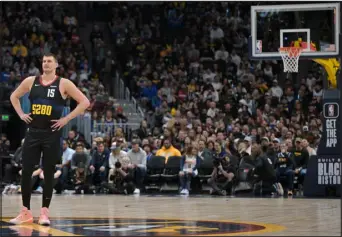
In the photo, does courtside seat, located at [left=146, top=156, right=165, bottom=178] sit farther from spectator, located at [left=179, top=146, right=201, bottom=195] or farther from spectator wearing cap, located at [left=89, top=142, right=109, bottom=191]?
spectator wearing cap, located at [left=89, top=142, right=109, bottom=191]

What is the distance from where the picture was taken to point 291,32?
2141 centimetres

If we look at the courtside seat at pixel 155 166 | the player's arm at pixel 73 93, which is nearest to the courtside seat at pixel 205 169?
the courtside seat at pixel 155 166

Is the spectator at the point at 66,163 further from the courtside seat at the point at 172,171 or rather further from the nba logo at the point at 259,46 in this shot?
the nba logo at the point at 259,46

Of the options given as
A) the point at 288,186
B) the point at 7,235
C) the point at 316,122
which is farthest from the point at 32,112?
the point at 316,122

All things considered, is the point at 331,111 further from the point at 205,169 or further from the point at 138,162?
the point at 138,162

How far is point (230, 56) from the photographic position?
1310 inches

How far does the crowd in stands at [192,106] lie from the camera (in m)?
23.0

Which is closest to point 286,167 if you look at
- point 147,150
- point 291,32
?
point 291,32

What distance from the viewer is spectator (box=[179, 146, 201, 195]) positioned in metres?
23.1

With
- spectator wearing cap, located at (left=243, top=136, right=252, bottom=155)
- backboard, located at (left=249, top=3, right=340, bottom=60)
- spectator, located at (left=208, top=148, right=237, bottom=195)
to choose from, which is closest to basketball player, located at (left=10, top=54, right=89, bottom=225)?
backboard, located at (left=249, top=3, right=340, bottom=60)

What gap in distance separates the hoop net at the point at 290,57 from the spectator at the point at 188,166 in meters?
3.66

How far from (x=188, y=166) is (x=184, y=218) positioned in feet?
32.8

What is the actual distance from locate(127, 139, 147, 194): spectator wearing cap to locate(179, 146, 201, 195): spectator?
1.07 m

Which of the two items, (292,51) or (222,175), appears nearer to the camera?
(292,51)
